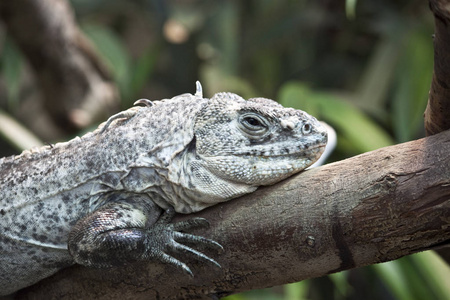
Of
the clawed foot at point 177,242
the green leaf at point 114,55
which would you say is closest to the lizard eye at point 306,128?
the clawed foot at point 177,242

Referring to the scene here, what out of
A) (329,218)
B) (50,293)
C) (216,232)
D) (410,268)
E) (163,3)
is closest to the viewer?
Answer: (329,218)

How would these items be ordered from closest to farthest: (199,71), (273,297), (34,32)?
(273,297), (34,32), (199,71)

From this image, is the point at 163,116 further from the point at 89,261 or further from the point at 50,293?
the point at 50,293

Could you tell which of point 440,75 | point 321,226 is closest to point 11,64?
point 321,226

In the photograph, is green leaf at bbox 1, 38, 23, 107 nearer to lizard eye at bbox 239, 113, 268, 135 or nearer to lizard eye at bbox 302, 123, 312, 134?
lizard eye at bbox 239, 113, 268, 135

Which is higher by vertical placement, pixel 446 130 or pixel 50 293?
pixel 446 130

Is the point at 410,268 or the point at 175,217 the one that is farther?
the point at 410,268

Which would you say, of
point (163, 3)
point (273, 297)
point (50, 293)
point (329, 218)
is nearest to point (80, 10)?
point (163, 3)

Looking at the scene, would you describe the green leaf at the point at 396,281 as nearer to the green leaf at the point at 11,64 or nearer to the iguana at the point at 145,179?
the iguana at the point at 145,179
